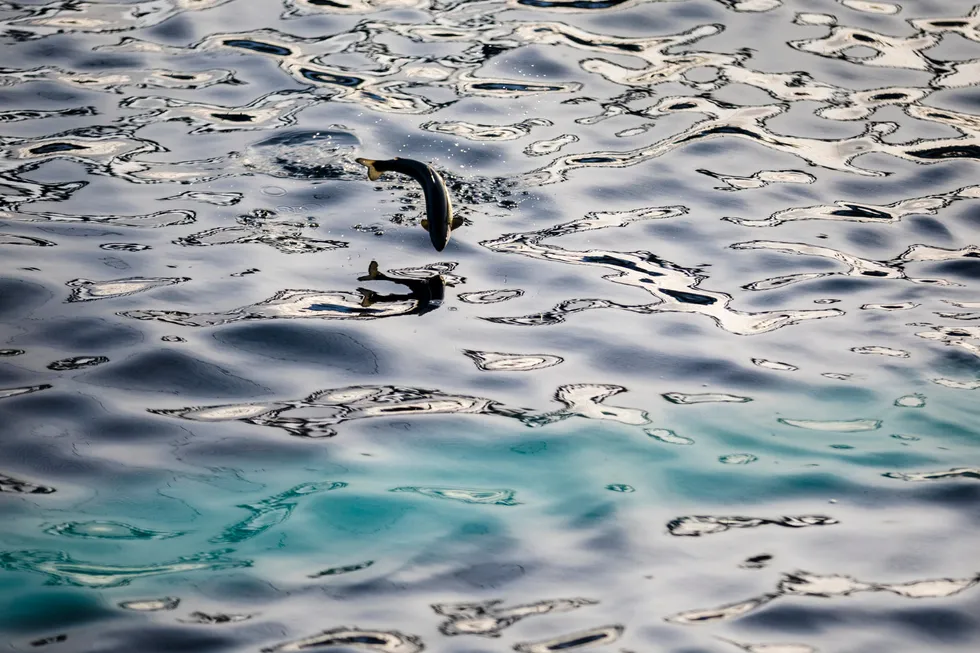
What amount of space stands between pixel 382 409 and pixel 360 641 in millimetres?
1788

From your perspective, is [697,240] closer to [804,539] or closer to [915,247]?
[915,247]

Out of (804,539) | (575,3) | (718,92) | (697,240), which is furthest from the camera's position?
(575,3)

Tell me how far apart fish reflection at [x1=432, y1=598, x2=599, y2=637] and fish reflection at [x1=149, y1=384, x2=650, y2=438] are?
4.66ft

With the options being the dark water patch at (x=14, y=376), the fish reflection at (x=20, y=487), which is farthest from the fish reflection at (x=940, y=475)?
the dark water patch at (x=14, y=376)

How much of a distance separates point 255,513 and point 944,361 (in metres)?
3.97

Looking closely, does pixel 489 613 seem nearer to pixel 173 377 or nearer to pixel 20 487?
pixel 20 487

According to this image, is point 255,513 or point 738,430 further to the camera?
point 738,430

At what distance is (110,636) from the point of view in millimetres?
4574

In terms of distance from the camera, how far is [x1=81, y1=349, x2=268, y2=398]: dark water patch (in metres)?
6.23

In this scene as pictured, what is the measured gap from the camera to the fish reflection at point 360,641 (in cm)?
454

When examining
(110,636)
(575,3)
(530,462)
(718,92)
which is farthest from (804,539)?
(575,3)

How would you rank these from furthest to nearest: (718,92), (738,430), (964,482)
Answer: (718,92) < (738,430) < (964,482)

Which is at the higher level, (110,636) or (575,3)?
(575,3)

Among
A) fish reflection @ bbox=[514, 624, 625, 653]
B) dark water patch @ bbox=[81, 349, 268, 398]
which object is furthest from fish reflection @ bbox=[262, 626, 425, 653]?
dark water patch @ bbox=[81, 349, 268, 398]
